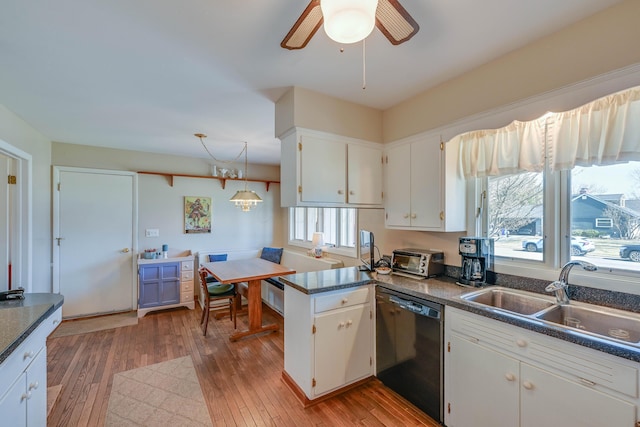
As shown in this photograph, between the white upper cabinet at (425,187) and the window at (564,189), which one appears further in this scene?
the white upper cabinet at (425,187)

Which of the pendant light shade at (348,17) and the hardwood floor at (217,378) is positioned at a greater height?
the pendant light shade at (348,17)

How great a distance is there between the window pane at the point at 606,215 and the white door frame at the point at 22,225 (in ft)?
15.9

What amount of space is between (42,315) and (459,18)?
9.18 feet

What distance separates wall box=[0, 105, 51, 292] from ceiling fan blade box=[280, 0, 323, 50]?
3.21m

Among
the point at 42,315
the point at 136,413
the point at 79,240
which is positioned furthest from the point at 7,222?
the point at 136,413

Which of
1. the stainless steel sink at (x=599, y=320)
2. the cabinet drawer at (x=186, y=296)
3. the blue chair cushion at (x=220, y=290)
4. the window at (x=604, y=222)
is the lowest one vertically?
the cabinet drawer at (x=186, y=296)

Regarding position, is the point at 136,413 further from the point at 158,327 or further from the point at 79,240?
the point at 79,240

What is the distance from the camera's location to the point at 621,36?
143 cm

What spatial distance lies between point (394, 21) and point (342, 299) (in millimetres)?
1797

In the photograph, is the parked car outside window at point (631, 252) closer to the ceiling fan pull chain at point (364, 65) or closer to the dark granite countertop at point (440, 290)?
the dark granite countertop at point (440, 290)

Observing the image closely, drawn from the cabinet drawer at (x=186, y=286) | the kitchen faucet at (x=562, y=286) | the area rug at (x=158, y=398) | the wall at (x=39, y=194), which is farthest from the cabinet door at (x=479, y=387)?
the wall at (x=39, y=194)

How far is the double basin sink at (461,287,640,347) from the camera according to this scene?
4.60 feet

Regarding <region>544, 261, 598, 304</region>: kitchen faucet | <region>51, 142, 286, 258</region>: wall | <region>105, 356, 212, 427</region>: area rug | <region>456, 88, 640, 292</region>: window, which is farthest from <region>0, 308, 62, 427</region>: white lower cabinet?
<region>51, 142, 286, 258</region>: wall

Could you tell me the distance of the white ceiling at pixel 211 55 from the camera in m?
1.44
